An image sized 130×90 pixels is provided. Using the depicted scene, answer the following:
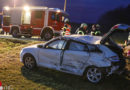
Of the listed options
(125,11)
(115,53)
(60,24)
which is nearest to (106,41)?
(115,53)

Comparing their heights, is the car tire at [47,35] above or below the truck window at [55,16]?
below

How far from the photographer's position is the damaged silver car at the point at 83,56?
5043 mm

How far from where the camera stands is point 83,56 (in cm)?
527

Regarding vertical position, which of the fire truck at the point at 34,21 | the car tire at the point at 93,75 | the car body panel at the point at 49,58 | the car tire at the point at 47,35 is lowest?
the car tire at the point at 93,75

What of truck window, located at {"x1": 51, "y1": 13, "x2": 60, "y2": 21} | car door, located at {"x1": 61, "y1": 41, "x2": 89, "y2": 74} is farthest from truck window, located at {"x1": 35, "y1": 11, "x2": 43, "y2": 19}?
car door, located at {"x1": 61, "y1": 41, "x2": 89, "y2": 74}

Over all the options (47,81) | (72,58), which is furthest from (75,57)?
(47,81)

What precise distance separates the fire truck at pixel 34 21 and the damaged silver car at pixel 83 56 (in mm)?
9515

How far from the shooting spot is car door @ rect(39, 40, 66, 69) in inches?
226

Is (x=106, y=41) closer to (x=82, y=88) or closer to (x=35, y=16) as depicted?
(x=82, y=88)

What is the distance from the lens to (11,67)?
21.7 feet

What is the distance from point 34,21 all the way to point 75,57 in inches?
459

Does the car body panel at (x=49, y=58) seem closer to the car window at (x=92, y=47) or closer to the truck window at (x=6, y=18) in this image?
the car window at (x=92, y=47)

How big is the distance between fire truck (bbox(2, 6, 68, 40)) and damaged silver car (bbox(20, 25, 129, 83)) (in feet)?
31.2

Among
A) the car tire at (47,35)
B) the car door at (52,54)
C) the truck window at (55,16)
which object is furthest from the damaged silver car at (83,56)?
the car tire at (47,35)
